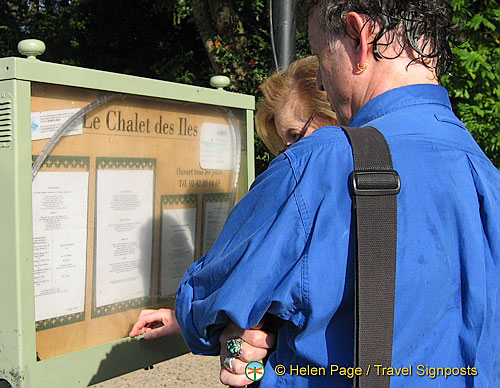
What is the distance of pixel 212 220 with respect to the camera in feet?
7.54

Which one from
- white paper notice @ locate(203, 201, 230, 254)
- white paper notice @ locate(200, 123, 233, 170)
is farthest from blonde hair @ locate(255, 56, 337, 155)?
white paper notice @ locate(203, 201, 230, 254)

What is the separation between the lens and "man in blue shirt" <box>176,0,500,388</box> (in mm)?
1108

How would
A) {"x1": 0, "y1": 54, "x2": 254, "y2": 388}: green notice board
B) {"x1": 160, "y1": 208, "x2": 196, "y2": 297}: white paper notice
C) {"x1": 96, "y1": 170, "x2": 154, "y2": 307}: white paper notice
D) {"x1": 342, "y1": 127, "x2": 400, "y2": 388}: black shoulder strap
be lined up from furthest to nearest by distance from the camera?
{"x1": 160, "y1": 208, "x2": 196, "y2": 297}: white paper notice < {"x1": 96, "y1": 170, "x2": 154, "y2": 307}: white paper notice < {"x1": 0, "y1": 54, "x2": 254, "y2": 388}: green notice board < {"x1": 342, "y1": 127, "x2": 400, "y2": 388}: black shoulder strap

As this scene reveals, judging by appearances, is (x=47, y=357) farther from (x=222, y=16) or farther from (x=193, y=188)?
(x=222, y=16)

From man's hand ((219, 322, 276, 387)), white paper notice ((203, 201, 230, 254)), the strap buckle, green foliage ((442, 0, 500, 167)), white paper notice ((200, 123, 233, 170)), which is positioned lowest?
man's hand ((219, 322, 276, 387))

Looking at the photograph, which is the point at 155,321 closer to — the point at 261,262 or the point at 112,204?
the point at 112,204

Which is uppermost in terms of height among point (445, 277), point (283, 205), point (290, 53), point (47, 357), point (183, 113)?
point (290, 53)

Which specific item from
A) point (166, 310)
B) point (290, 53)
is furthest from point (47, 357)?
point (290, 53)

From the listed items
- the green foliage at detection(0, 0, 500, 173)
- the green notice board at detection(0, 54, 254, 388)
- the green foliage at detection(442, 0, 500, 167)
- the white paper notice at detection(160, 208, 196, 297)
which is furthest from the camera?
the green foliage at detection(0, 0, 500, 173)

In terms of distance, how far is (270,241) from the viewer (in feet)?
3.70

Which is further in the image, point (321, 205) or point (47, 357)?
point (47, 357)

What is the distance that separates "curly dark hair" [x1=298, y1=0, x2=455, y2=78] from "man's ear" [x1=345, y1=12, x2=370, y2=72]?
1cm

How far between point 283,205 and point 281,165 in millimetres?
88

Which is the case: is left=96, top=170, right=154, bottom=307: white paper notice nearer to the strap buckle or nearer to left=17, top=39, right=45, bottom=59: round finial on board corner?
left=17, top=39, right=45, bottom=59: round finial on board corner
